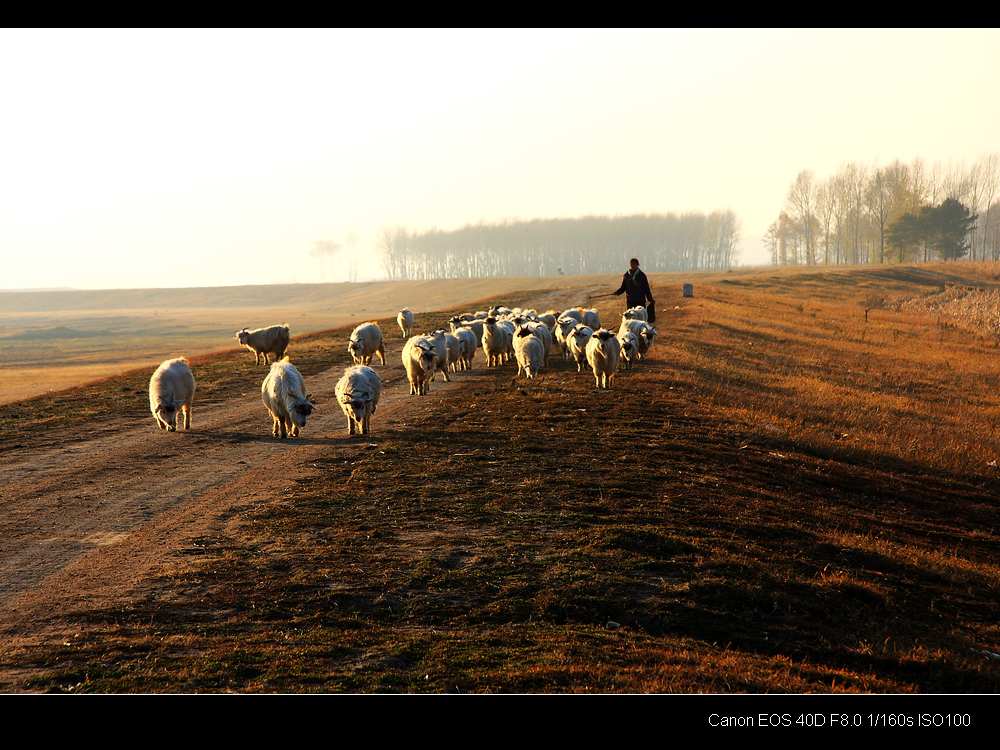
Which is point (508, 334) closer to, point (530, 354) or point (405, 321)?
point (530, 354)

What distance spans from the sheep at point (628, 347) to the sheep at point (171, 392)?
13.1m

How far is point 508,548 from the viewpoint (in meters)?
10.5

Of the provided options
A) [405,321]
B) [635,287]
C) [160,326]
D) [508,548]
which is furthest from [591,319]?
[160,326]

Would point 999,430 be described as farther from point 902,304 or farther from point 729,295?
point 902,304

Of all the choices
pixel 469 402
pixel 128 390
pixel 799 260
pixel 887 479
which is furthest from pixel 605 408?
pixel 799 260

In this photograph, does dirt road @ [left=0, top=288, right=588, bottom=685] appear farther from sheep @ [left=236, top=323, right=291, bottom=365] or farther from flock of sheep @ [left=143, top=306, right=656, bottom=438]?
sheep @ [left=236, top=323, right=291, bottom=365]

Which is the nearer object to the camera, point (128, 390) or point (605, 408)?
point (605, 408)

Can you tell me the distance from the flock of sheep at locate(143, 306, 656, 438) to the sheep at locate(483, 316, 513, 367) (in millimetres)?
37

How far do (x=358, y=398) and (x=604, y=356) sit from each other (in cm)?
835

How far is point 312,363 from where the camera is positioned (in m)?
32.4

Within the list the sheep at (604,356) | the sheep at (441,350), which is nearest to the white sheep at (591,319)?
the sheep at (441,350)

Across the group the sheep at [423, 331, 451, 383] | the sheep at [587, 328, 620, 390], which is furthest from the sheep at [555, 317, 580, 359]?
the sheep at [587, 328, 620, 390]

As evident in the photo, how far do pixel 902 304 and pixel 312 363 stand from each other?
2279 inches

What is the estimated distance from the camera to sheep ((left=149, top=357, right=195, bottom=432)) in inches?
738
